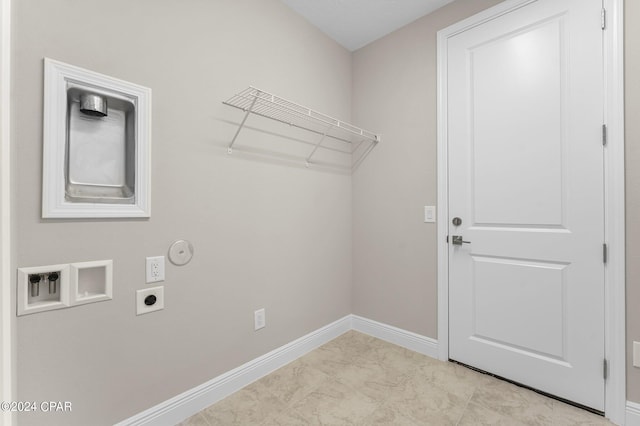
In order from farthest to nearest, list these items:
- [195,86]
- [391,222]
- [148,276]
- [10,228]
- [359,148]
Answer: [359,148] → [391,222] → [195,86] → [148,276] → [10,228]

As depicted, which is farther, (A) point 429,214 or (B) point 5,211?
(A) point 429,214

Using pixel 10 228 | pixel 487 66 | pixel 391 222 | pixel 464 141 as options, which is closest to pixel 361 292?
pixel 391 222

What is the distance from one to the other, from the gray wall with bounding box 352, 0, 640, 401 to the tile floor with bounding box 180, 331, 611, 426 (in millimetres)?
400

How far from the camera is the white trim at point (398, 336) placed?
2.08 metres

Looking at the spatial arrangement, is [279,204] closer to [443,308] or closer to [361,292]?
[361,292]

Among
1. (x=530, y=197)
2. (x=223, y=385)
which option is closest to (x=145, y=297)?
(x=223, y=385)

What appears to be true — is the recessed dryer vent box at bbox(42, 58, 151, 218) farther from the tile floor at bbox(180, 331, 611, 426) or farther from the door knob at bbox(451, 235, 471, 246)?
the door knob at bbox(451, 235, 471, 246)

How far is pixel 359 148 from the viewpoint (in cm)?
252

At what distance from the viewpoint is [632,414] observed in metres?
1.38

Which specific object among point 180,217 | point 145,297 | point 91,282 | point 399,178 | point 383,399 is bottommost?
point 383,399

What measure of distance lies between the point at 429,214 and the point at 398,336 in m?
1.01

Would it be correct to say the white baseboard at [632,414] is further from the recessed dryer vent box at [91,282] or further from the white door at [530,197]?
the recessed dryer vent box at [91,282]

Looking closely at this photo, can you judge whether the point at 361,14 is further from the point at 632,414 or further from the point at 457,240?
the point at 632,414

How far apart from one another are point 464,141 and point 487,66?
49cm
